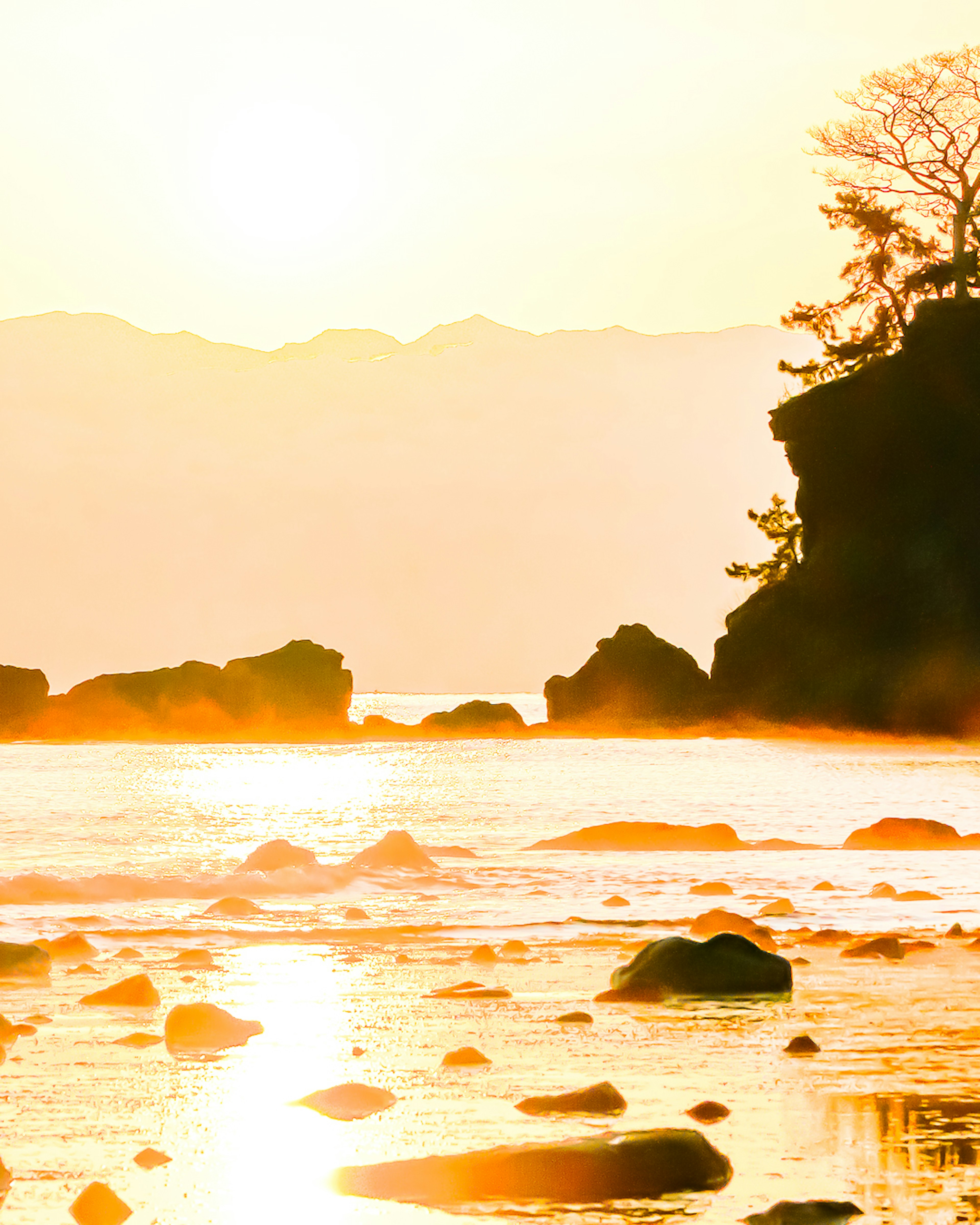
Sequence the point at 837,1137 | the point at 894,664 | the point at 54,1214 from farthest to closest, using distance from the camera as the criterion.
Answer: the point at 894,664
the point at 837,1137
the point at 54,1214

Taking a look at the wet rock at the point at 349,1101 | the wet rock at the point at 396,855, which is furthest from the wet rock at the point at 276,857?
the wet rock at the point at 349,1101

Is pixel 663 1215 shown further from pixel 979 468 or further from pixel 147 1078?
pixel 979 468

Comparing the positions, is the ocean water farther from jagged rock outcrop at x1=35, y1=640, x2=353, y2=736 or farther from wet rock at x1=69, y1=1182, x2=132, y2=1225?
jagged rock outcrop at x1=35, y1=640, x2=353, y2=736

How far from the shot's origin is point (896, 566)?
45094mm

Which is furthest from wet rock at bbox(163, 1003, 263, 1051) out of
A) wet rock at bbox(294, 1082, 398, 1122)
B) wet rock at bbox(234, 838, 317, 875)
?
wet rock at bbox(234, 838, 317, 875)

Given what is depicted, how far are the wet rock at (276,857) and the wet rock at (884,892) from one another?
19.2ft

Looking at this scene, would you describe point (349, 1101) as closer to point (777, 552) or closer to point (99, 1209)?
point (99, 1209)

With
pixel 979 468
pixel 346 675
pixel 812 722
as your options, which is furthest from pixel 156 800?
pixel 346 675

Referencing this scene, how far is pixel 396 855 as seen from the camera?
16969 mm

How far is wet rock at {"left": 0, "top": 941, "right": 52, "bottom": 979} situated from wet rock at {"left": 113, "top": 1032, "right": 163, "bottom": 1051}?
2.24 meters

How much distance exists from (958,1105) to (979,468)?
4193 centimetres

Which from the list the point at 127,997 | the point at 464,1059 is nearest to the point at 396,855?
the point at 127,997

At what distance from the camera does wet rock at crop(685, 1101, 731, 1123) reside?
17.1 feet

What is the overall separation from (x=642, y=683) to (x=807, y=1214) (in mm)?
52135
